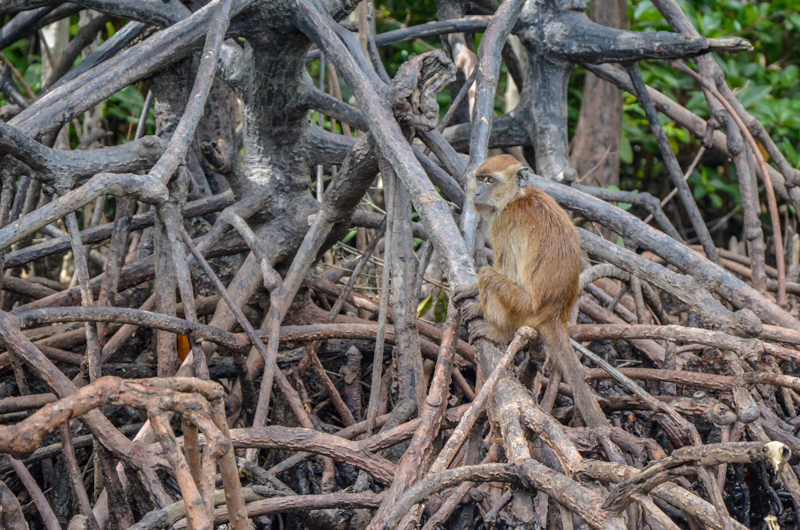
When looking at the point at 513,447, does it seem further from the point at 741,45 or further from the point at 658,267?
the point at 741,45

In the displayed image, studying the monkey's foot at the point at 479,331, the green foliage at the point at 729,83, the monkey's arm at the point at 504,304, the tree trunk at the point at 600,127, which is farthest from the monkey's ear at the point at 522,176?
the green foliage at the point at 729,83

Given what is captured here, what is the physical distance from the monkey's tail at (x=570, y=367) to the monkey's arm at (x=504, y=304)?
0.12 meters

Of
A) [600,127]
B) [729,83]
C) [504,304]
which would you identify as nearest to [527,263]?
[504,304]

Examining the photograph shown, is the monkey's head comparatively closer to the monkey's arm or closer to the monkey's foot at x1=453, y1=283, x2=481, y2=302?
the monkey's arm

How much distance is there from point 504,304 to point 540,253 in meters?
0.28

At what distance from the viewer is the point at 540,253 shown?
3385 mm

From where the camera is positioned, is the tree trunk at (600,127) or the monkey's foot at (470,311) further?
the tree trunk at (600,127)

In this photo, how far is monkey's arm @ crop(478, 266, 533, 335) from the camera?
3307 mm

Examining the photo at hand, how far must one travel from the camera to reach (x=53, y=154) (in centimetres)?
301

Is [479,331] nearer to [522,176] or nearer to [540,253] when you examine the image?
[540,253]

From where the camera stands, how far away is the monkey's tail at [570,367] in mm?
2834

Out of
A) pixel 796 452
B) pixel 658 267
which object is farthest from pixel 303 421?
pixel 796 452

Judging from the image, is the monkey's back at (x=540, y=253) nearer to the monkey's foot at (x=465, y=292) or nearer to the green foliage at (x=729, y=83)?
the monkey's foot at (x=465, y=292)

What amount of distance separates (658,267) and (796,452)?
859 mm
